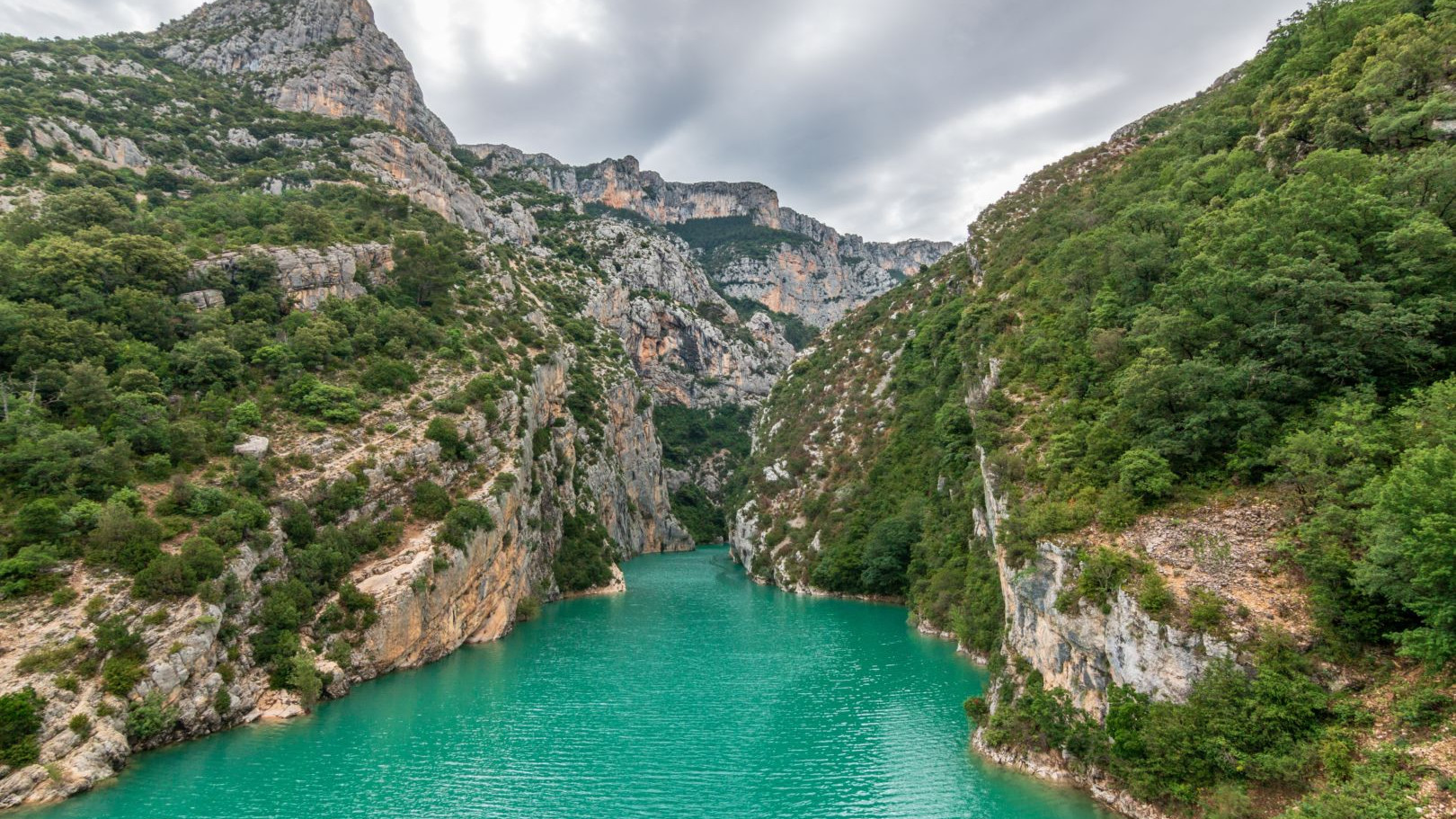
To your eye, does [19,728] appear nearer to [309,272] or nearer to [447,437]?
[447,437]

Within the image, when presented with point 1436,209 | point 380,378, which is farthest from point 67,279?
point 1436,209

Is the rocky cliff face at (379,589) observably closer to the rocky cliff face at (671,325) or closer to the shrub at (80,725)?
the shrub at (80,725)

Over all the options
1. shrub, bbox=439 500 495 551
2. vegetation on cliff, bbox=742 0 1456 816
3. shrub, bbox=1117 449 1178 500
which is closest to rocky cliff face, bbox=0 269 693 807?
shrub, bbox=439 500 495 551

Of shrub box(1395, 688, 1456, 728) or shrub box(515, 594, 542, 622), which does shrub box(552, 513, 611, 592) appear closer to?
shrub box(515, 594, 542, 622)

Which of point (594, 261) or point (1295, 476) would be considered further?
point (594, 261)

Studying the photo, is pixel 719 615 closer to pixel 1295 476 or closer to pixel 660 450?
pixel 1295 476
